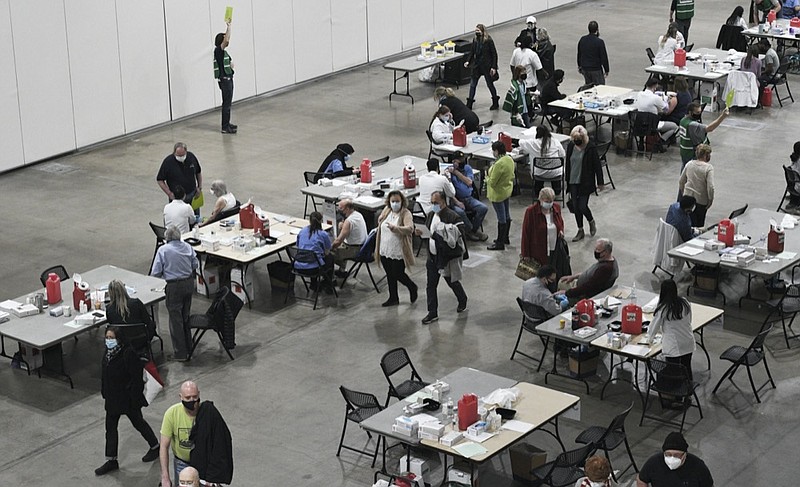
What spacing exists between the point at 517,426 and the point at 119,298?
434 centimetres

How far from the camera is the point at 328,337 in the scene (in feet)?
47.9

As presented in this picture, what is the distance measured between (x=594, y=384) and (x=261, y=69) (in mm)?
13529

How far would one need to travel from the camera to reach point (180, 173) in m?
17.1

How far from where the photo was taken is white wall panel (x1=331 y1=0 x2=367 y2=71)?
26609 mm

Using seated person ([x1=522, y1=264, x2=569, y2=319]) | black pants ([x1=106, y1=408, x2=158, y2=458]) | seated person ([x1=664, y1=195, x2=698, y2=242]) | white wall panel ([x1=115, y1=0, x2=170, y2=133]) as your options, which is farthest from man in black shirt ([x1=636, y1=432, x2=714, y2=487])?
white wall panel ([x1=115, y1=0, x2=170, y2=133])

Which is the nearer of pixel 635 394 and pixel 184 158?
pixel 635 394

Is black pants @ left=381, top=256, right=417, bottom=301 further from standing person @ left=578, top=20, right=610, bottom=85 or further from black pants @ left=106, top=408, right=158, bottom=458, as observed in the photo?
standing person @ left=578, top=20, right=610, bottom=85

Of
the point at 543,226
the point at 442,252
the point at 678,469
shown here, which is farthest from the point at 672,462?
the point at 543,226

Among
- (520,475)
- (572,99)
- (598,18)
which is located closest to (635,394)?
(520,475)

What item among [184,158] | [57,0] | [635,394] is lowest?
[635,394]

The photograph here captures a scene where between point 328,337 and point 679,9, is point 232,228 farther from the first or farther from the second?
point 679,9

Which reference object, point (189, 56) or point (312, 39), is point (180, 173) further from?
point (312, 39)

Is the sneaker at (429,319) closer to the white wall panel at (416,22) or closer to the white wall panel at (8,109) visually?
the white wall panel at (8,109)

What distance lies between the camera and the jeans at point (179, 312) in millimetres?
13875
